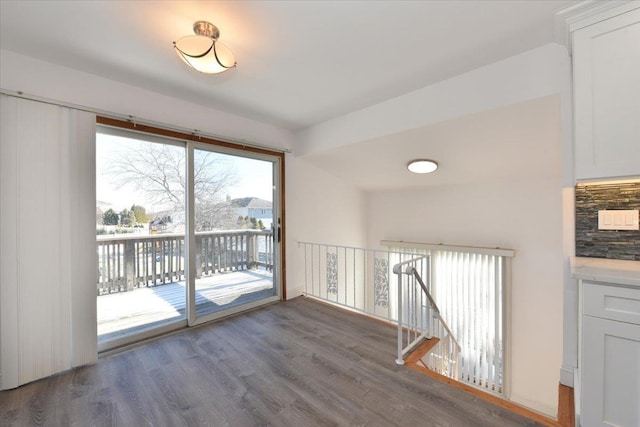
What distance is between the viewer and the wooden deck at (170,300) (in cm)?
255

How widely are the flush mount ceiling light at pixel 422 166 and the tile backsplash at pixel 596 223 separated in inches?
62.3

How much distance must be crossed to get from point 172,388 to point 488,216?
158 inches

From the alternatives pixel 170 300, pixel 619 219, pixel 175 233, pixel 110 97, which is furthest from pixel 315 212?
pixel 619 219

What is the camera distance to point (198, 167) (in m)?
3.05

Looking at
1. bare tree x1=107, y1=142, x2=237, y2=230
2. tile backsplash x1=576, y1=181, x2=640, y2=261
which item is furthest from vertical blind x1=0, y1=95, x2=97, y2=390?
tile backsplash x1=576, y1=181, x2=640, y2=261

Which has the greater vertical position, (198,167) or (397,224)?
(198,167)

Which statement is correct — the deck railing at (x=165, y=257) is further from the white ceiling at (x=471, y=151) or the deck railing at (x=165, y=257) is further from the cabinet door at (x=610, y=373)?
the cabinet door at (x=610, y=373)

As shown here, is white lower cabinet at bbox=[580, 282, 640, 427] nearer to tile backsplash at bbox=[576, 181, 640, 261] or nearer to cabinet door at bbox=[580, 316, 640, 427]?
cabinet door at bbox=[580, 316, 640, 427]

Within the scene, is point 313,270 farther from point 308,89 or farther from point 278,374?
point 308,89

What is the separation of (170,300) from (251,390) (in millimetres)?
1554

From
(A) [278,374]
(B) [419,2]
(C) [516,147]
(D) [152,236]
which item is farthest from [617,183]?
(D) [152,236]

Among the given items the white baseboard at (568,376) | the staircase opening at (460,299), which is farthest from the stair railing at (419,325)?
the white baseboard at (568,376)

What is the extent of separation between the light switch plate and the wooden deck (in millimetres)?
3390

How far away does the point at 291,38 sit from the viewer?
1863 mm
